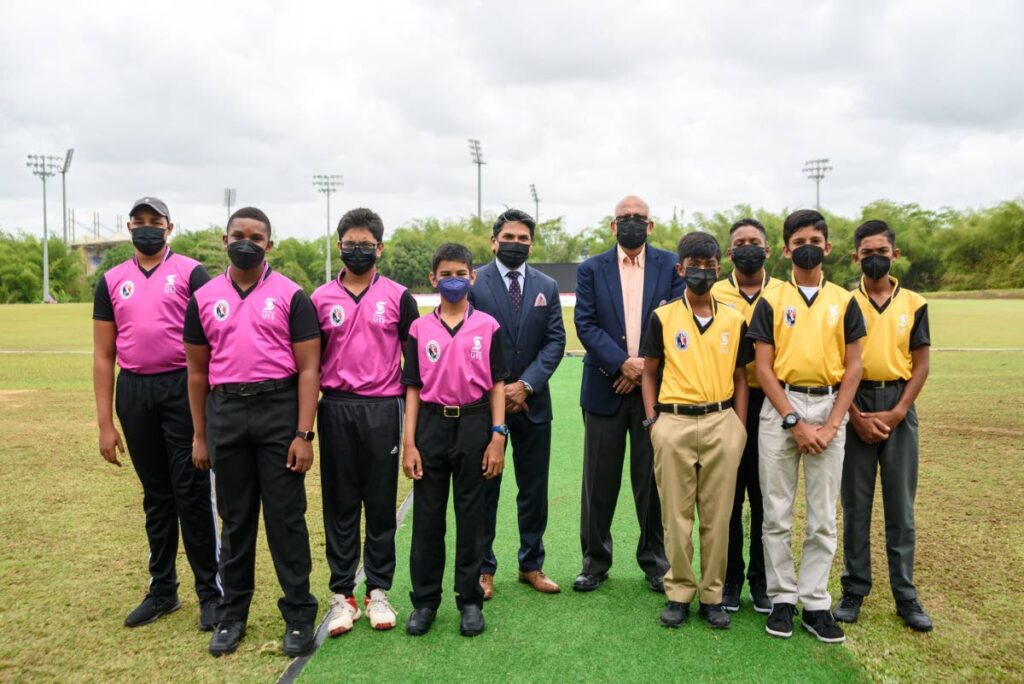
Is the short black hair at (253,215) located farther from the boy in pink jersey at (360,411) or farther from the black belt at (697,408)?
the black belt at (697,408)

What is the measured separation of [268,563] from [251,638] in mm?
1210

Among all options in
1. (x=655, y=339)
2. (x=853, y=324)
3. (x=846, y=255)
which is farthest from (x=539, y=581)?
(x=846, y=255)

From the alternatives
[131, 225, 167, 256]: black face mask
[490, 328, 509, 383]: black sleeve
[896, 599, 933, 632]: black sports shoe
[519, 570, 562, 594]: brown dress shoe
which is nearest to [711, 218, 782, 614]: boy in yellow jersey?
[896, 599, 933, 632]: black sports shoe

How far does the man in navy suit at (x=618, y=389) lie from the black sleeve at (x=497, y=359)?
0.66 m

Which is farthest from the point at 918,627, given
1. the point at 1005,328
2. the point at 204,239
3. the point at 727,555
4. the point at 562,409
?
the point at 204,239

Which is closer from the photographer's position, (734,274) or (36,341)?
(734,274)

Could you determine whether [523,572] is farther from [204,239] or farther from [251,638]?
[204,239]

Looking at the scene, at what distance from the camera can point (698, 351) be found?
409 centimetres

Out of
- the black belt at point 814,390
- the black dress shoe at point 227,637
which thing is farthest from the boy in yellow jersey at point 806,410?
the black dress shoe at point 227,637

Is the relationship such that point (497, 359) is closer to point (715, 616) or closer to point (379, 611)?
point (379, 611)

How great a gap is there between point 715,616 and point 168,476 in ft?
10.1

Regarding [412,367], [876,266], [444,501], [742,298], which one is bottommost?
[444,501]

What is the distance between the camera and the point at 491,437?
4176 millimetres

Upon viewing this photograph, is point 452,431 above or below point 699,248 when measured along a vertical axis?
below
